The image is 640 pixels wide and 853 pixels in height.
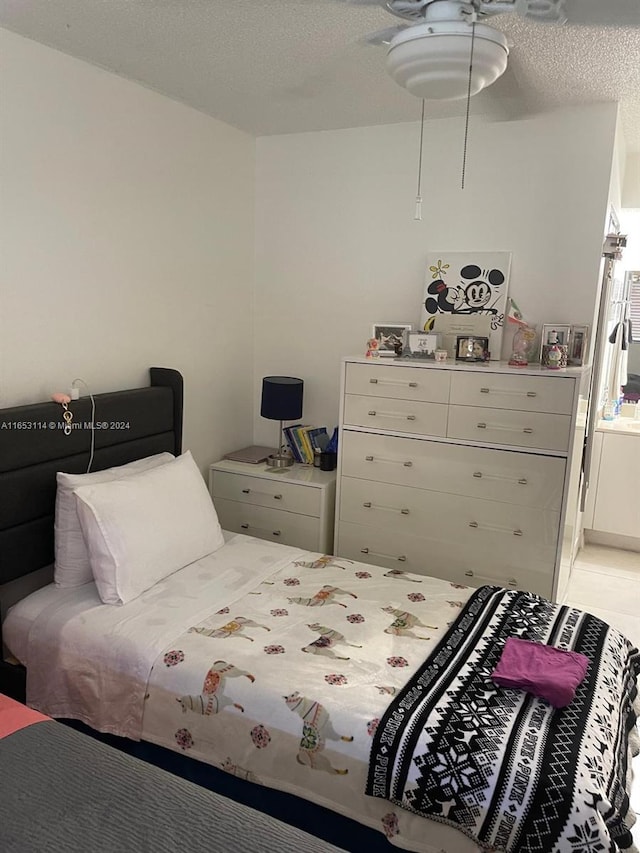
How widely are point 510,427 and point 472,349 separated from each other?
1.69 ft

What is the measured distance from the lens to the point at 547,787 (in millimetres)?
1509

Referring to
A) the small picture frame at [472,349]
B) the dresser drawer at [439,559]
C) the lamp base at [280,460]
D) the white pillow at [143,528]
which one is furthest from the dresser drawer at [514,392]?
the white pillow at [143,528]

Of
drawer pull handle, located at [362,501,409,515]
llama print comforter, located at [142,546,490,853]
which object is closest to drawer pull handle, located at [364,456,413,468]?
drawer pull handle, located at [362,501,409,515]

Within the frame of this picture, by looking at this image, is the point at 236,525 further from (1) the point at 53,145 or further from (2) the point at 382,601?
(1) the point at 53,145

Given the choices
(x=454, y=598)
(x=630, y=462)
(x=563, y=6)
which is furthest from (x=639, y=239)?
(x=454, y=598)

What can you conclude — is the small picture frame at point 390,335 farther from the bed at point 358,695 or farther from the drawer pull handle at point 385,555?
the bed at point 358,695

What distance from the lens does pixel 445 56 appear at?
6.42 feet

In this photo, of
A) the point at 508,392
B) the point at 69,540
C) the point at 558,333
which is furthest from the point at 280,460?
the point at 558,333

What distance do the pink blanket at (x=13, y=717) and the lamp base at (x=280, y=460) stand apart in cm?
200

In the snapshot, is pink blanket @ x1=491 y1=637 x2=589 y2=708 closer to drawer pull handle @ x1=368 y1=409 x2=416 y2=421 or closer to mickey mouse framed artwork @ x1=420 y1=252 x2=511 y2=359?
drawer pull handle @ x1=368 y1=409 x2=416 y2=421

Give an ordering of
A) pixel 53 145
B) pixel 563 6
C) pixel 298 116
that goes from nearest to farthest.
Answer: pixel 563 6 < pixel 53 145 < pixel 298 116

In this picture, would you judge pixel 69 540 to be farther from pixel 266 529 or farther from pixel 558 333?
pixel 558 333

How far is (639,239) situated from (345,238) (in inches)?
83.0

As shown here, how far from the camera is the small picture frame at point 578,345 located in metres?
3.07
